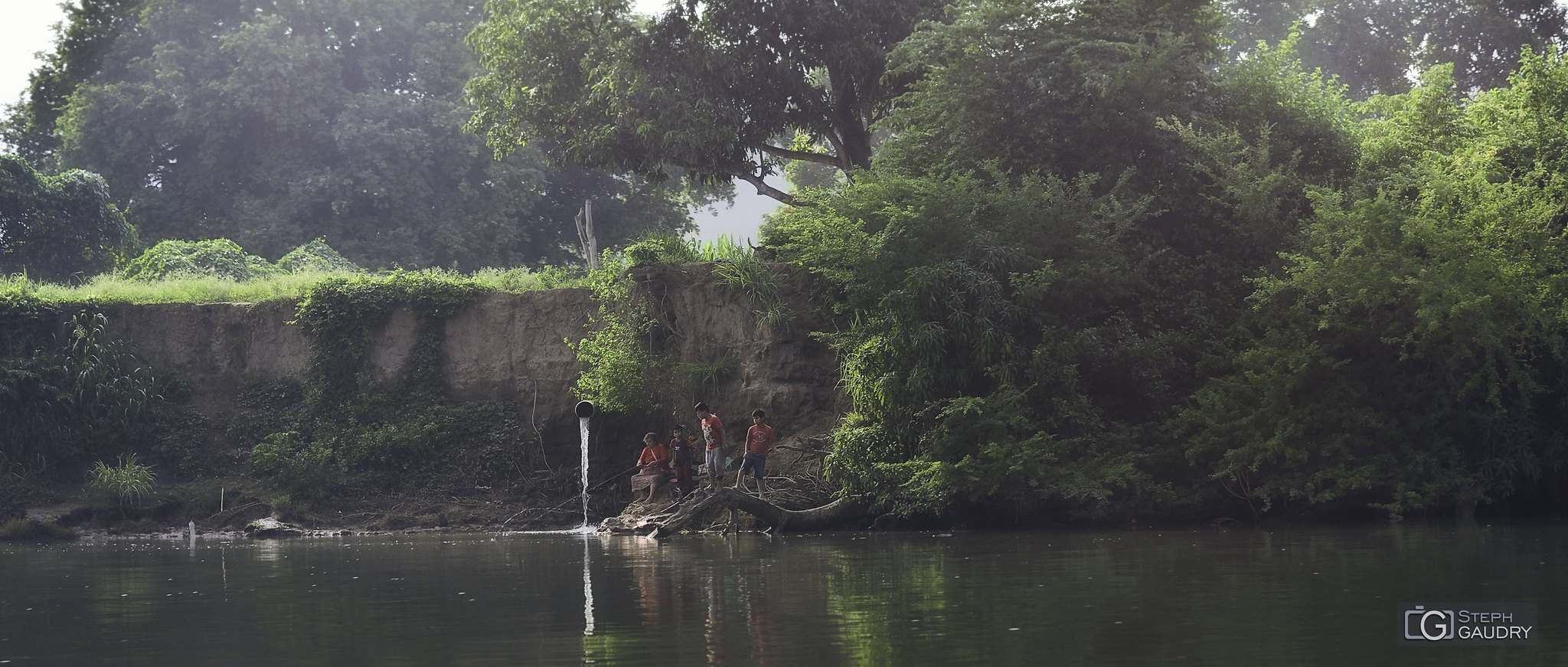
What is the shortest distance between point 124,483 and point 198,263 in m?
10.9

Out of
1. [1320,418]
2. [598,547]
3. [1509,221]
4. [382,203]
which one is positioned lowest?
[598,547]

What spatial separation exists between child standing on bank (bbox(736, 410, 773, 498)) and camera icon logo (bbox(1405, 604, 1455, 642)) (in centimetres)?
1313

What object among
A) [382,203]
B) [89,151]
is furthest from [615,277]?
[89,151]

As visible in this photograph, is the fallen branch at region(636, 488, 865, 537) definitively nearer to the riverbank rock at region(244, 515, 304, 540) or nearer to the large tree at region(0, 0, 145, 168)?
the riverbank rock at region(244, 515, 304, 540)

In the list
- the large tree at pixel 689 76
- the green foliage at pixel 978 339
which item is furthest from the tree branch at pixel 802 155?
the green foliage at pixel 978 339

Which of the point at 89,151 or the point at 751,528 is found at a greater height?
the point at 89,151

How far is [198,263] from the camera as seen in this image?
3503 centimetres

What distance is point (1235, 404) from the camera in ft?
64.5

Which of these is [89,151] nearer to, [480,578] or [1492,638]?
[480,578]

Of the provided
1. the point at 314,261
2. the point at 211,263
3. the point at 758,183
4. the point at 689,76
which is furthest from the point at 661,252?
the point at 211,263

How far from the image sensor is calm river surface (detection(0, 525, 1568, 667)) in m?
7.80

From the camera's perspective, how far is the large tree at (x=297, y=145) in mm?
43594

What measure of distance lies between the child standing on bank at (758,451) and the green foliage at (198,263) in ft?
57.6

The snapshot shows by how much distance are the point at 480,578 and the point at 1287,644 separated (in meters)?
7.90
